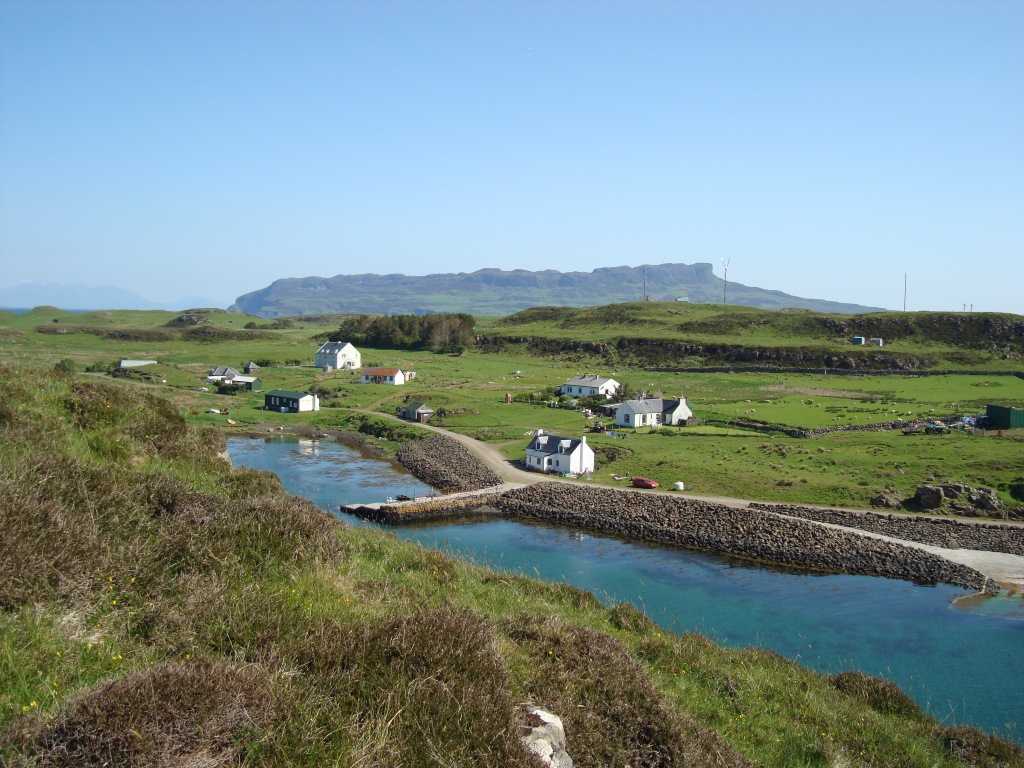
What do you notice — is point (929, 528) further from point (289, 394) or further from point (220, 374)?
point (220, 374)

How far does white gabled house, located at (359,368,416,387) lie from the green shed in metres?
67.3

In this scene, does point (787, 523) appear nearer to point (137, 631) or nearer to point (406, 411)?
point (137, 631)

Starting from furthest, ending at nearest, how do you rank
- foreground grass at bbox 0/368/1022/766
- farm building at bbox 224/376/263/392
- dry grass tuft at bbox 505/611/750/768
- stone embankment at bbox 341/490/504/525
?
farm building at bbox 224/376/263/392
stone embankment at bbox 341/490/504/525
dry grass tuft at bbox 505/611/750/768
foreground grass at bbox 0/368/1022/766

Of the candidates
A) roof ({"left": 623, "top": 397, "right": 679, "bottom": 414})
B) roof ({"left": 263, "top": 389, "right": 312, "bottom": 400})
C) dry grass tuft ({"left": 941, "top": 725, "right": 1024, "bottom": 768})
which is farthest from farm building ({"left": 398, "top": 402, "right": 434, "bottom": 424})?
dry grass tuft ({"left": 941, "top": 725, "right": 1024, "bottom": 768})

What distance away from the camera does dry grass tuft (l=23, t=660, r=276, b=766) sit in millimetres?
4242

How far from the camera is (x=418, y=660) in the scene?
618 cm

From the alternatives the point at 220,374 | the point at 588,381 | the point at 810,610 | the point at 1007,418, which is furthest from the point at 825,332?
the point at 810,610

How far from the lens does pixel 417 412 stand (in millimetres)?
75312

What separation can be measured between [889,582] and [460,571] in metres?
29.8

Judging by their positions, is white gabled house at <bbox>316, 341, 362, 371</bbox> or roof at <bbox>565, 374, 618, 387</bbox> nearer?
roof at <bbox>565, 374, 618, 387</bbox>

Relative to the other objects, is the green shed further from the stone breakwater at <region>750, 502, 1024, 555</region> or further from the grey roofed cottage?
the grey roofed cottage

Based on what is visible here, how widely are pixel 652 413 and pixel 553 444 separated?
1658cm

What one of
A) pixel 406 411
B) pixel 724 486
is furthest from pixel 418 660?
pixel 406 411

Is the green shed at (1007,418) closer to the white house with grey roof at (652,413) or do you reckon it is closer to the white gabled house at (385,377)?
the white house with grey roof at (652,413)
